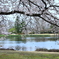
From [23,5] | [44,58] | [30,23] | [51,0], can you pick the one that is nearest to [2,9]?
[23,5]

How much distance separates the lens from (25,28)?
46.5ft

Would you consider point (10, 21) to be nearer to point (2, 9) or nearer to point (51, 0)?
point (2, 9)

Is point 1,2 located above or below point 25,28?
above

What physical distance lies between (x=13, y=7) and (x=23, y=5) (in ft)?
2.41

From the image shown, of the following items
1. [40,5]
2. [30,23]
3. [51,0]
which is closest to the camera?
[51,0]

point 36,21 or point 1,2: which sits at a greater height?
point 1,2

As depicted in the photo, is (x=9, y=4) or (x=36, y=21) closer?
(x=9, y=4)

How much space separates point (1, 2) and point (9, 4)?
23.5 inches

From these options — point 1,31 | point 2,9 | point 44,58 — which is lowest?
point 44,58

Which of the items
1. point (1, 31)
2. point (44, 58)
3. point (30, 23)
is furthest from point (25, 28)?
point (44, 58)

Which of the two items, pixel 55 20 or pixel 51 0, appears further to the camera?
pixel 55 20

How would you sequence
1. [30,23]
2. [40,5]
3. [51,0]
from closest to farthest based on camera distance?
[51,0]
[40,5]
[30,23]

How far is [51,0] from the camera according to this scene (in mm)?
11789

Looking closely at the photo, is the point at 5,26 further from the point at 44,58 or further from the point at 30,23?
the point at 44,58
